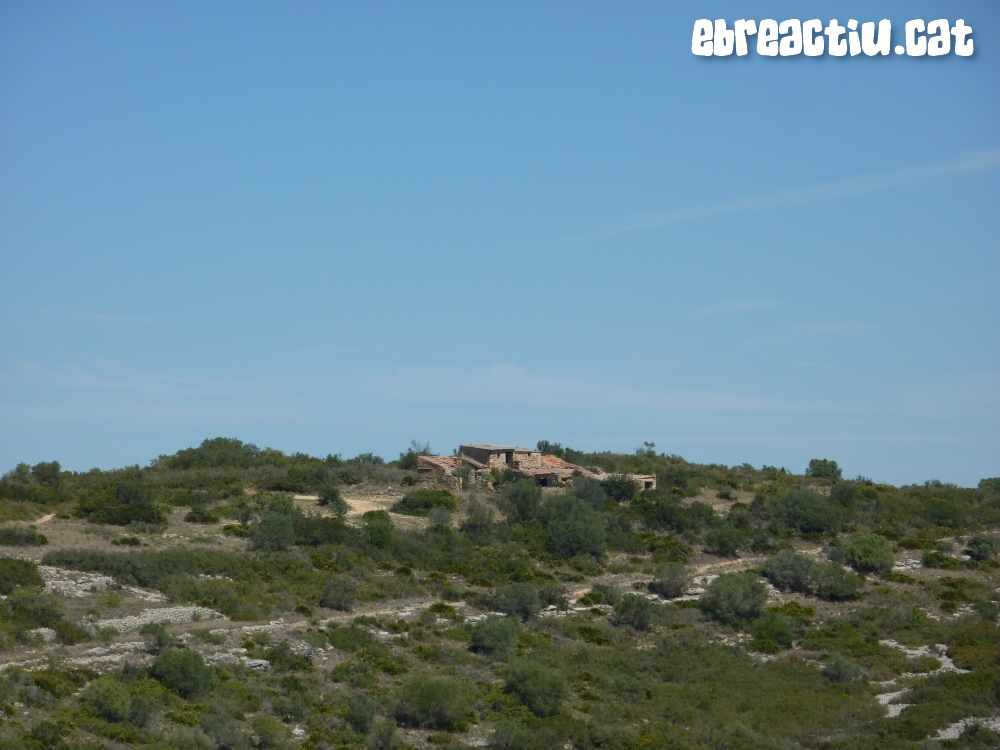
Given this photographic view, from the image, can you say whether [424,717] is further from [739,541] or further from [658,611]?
[739,541]

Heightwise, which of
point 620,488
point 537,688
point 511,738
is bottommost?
point 511,738

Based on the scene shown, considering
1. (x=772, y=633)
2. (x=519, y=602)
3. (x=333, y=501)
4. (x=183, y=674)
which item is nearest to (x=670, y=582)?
(x=772, y=633)

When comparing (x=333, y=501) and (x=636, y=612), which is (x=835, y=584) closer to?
(x=636, y=612)

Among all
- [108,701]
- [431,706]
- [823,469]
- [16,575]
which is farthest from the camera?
[823,469]

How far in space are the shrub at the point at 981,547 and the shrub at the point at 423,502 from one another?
94.3 feet

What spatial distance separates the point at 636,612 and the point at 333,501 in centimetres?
2128

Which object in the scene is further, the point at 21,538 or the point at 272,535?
the point at 272,535

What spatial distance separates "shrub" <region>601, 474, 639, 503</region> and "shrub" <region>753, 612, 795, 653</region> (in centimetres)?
2206

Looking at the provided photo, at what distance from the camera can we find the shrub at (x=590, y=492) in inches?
2717

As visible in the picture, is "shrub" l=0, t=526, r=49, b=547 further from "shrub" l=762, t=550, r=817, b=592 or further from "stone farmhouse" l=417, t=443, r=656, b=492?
"shrub" l=762, t=550, r=817, b=592

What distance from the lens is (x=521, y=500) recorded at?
6706cm

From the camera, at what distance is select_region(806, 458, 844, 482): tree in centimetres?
9194

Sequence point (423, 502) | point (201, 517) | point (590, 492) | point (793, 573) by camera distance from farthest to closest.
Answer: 1. point (590, 492)
2. point (423, 502)
3. point (201, 517)
4. point (793, 573)

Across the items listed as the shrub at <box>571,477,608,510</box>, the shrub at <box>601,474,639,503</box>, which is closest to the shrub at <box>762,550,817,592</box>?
the shrub at <box>571,477,608,510</box>
